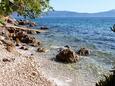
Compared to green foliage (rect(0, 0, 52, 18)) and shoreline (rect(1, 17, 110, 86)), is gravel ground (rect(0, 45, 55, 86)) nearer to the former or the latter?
shoreline (rect(1, 17, 110, 86))

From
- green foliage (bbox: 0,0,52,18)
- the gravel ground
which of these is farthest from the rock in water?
green foliage (bbox: 0,0,52,18)

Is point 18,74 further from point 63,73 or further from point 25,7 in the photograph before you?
point 63,73

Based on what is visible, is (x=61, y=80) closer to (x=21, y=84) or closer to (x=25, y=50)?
(x=21, y=84)

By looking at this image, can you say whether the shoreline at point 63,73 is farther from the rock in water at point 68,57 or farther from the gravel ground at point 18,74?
the rock in water at point 68,57

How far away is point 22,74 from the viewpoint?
22.2m

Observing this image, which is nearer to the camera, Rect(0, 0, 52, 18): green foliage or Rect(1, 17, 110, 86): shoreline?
Rect(0, 0, 52, 18): green foliage

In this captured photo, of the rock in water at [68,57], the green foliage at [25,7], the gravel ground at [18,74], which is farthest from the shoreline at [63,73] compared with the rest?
the green foliage at [25,7]

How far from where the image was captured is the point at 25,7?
63.7 ft

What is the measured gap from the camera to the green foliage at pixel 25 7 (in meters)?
17.5

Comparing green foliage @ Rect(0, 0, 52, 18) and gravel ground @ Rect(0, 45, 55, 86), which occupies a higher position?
green foliage @ Rect(0, 0, 52, 18)

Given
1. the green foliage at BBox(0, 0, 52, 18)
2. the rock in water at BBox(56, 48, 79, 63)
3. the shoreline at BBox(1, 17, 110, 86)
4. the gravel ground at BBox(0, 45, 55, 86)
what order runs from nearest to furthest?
the green foliage at BBox(0, 0, 52, 18)
the gravel ground at BBox(0, 45, 55, 86)
the shoreline at BBox(1, 17, 110, 86)
the rock in water at BBox(56, 48, 79, 63)

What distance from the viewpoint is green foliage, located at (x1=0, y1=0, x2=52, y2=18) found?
57.6 ft

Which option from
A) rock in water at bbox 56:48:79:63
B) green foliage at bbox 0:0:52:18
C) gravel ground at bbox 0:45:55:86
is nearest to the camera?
green foliage at bbox 0:0:52:18

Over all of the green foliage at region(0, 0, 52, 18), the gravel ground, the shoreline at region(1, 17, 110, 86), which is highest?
the green foliage at region(0, 0, 52, 18)
